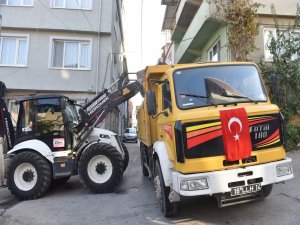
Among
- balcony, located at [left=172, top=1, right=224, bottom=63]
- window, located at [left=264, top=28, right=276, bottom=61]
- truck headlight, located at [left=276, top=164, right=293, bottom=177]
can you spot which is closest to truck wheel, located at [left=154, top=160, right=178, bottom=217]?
truck headlight, located at [left=276, top=164, right=293, bottom=177]

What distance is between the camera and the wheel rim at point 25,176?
8.34 m

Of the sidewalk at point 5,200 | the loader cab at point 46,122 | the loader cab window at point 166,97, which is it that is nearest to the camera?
the loader cab window at point 166,97

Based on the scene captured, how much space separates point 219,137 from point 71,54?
14.3 metres

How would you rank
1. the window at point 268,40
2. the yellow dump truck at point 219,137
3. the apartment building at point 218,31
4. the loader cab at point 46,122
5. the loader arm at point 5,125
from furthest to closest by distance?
the apartment building at point 218,31 → the window at point 268,40 → the loader arm at point 5,125 → the loader cab at point 46,122 → the yellow dump truck at point 219,137

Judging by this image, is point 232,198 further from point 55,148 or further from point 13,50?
point 13,50

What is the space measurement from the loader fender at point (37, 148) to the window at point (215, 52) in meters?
9.37

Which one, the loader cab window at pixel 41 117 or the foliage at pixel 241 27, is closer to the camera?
the loader cab window at pixel 41 117

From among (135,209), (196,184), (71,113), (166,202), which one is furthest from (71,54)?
(196,184)

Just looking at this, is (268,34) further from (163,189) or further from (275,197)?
(163,189)

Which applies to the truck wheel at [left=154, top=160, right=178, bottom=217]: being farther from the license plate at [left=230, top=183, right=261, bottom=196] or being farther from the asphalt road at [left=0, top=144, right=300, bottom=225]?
the license plate at [left=230, top=183, right=261, bottom=196]

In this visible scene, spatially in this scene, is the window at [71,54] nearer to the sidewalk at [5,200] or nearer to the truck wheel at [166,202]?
the sidewalk at [5,200]

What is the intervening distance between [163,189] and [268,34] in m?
10.1

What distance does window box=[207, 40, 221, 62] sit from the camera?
49.4ft

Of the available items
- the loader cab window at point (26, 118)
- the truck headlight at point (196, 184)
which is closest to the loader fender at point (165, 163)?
the truck headlight at point (196, 184)
